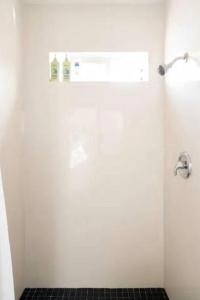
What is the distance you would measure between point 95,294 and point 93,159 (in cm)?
114

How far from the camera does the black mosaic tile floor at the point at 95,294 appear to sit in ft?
7.38

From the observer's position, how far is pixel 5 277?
1.16 metres

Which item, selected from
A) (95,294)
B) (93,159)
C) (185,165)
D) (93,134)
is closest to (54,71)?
(93,134)

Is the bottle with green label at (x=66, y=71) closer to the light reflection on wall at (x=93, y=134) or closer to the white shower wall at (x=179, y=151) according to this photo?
the light reflection on wall at (x=93, y=134)

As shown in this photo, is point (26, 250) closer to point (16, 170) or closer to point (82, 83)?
point (16, 170)

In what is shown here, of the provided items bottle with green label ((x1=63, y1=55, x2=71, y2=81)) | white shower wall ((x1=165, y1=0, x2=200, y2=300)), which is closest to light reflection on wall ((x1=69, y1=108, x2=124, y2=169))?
bottle with green label ((x1=63, y1=55, x2=71, y2=81))

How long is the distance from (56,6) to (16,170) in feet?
4.67

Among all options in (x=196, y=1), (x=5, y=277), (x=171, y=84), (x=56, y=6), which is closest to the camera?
(x=5, y=277)

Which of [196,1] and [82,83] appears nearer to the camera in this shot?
[196,1]

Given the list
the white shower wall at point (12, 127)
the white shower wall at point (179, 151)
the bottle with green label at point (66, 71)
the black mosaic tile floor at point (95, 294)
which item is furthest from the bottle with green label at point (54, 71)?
the black mosaic tile floor at point (95, 294)

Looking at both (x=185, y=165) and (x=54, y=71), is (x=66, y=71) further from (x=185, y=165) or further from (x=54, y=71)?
(x=185, y=165)

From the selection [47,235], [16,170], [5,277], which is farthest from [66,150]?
[5,277]

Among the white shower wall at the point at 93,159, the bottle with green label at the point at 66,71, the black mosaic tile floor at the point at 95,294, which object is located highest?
the bottle with green label at the point at 66,71

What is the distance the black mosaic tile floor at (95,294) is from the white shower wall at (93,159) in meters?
0.06
